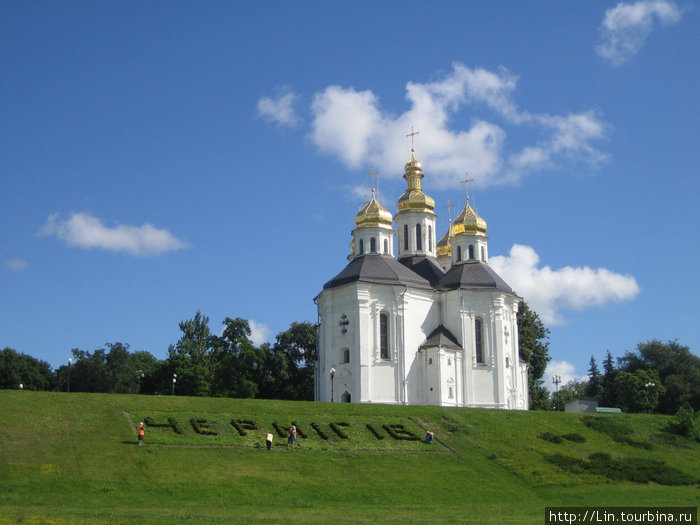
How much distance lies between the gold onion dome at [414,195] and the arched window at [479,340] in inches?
412

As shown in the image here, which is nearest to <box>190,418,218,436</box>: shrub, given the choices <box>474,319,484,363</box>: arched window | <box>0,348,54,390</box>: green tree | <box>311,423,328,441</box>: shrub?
<box>311,423,328,441</box>: shrub

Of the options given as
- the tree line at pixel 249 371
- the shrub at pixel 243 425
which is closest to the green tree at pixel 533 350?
the tree line at pixel 249 371

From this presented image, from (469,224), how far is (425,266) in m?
4.31

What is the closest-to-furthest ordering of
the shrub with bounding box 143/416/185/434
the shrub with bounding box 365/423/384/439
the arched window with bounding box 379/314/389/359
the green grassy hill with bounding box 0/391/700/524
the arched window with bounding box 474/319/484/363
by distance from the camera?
the green grassy hill with bounding box 0/391/700/524, the shrub with bounding box 143/416/185/434, the shrub with bounding box 365/423/384/439, the arched window with bounding box 379/314/389/359, the arched window with bounding box 474/319/484/363

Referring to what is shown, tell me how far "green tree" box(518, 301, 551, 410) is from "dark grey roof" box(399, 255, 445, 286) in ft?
34.7

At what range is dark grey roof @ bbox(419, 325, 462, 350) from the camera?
50.7 m

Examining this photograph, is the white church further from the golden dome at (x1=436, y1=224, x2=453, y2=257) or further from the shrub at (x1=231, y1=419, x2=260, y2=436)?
the shrub at (x1=231, y1=419, x2=260, y2=436)

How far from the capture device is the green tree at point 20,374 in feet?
217

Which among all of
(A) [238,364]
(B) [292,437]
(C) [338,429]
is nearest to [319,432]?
(C) [338,429]

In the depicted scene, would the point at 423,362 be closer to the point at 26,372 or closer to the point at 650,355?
the point at 650,355

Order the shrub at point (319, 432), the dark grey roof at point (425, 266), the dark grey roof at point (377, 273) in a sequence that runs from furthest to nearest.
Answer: the dark grey roof at point (425, 266) < the dark grey roof at point (377, 273) < the shrub at point (319, 432)

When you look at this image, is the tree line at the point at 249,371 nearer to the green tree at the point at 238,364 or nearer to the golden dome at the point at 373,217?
the green tree at the point at 238,364

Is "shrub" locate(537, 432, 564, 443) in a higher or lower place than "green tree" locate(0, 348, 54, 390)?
lower

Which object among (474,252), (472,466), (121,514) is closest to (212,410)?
(472,466)
